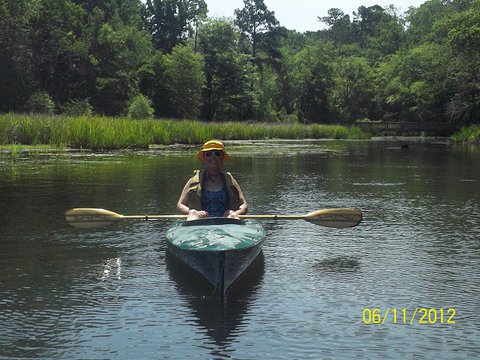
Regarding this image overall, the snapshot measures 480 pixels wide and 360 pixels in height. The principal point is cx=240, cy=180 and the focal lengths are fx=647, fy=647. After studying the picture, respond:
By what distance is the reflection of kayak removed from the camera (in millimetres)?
6574

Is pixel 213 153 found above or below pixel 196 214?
above

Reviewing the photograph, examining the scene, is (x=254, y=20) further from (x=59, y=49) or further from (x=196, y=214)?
(x=196, y=214)

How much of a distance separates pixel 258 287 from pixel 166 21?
8378 centimetres

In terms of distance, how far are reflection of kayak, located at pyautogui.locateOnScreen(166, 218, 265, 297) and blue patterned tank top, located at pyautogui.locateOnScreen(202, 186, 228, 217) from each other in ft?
4.00

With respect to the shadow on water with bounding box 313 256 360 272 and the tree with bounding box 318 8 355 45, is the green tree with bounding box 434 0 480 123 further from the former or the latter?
the tree with bounding box 318 8 355 45

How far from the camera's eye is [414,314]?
21.0ft

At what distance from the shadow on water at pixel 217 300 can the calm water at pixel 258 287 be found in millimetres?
22

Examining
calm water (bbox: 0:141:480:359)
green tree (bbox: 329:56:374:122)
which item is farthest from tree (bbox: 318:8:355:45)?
calm water (bbox: 0:141:480:359)

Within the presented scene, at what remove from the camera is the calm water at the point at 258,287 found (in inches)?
218

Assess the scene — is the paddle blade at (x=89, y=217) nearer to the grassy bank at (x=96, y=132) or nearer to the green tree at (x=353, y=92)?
the grassy bank at (x=96, y=132)

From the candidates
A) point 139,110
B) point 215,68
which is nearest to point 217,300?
point 139,110

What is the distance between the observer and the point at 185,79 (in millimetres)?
64625

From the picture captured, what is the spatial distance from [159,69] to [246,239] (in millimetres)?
62713

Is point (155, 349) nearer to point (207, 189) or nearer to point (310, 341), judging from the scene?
point (310, 341)
